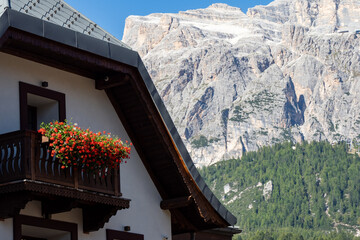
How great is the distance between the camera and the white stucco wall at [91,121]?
1312 cm

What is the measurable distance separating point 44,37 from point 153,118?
3.36 meters

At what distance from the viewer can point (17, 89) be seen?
13289 mm

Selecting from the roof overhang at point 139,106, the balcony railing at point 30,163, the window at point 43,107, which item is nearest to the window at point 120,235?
the roof overhang at point 139,106

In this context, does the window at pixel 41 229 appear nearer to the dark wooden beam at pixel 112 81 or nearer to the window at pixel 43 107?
the window at pixel 43 107

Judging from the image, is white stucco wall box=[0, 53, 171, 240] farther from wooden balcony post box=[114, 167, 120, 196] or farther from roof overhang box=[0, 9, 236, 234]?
wooden balcony post box=[114, 167, 120, 196]

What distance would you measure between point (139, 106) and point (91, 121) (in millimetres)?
976

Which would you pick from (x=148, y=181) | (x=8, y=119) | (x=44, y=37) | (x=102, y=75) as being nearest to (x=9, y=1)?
(x=44, y=37)

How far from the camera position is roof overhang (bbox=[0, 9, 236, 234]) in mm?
13016

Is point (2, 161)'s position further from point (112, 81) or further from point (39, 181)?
point (112, 81)

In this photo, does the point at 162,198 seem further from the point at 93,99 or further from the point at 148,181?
→ the point at 93,99

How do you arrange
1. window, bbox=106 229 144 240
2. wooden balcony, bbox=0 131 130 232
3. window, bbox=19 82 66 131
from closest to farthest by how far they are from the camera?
wooden balcony, bbox=0 131 130 232
window, bbox=19 82 66 131
window, bbox=106 229 144 240

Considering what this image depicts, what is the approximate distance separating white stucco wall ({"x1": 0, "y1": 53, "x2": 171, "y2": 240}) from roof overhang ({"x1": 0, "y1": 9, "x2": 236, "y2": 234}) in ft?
0.49

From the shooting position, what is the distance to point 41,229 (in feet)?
43.0

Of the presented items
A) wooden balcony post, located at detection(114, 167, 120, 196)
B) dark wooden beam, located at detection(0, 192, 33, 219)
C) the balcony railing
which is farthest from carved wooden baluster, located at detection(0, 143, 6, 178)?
wooden balcony post, located at detection(114, 167, 120, 196)
